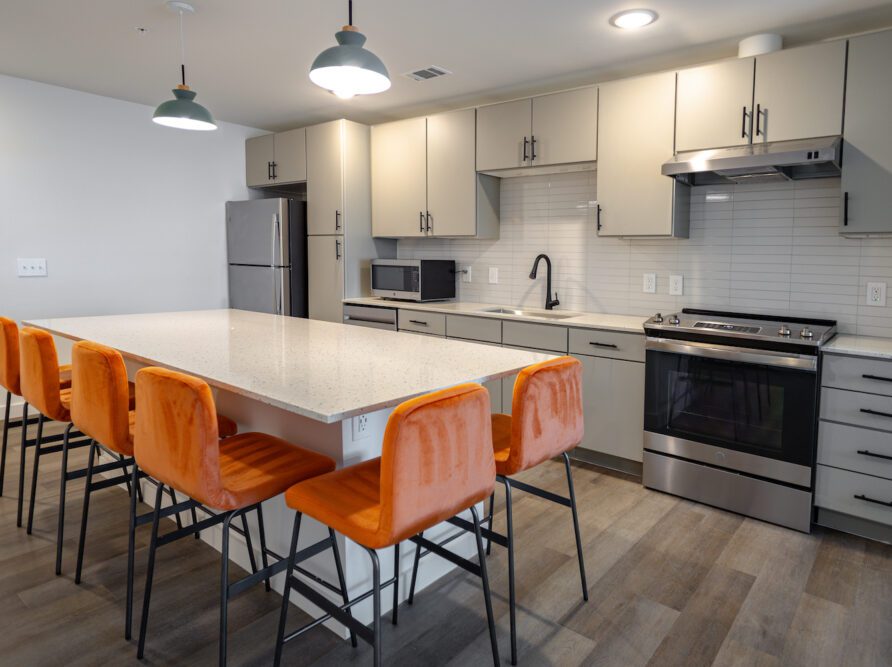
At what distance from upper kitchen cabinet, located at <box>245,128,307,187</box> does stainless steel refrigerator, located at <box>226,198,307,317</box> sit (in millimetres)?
255

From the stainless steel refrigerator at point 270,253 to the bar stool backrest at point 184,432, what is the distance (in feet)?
10.7

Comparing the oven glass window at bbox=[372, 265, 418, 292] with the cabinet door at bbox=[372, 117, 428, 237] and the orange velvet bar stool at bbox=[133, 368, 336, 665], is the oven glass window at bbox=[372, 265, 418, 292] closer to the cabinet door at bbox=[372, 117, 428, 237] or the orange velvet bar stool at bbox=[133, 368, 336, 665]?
the cabinet door at bbox=[372, 117, 428, 237]

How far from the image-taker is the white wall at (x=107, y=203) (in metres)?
4.10

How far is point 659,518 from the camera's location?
285cm

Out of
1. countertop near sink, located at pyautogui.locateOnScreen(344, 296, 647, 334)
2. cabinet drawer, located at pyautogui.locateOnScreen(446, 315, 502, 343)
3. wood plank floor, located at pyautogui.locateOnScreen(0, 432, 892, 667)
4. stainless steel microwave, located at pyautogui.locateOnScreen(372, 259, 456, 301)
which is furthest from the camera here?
stainless steel microwave, located at pyautogui.locateOnScreen(372, 259, 456, 301)

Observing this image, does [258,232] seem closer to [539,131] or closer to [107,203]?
[107,203]

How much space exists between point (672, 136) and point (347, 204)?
2.39m

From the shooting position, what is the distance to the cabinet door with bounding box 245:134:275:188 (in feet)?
16.7

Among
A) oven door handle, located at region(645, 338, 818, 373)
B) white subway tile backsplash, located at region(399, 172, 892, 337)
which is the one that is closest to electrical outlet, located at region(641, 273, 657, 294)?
white subway tile backsplash, located at region(399, 172, 892, 337)

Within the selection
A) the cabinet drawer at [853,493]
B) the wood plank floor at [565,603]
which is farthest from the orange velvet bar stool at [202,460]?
the cabinet drawer at [853,493]

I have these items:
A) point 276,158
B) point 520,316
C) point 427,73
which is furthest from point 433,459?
point 276,158

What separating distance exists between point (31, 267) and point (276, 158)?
1961 mm

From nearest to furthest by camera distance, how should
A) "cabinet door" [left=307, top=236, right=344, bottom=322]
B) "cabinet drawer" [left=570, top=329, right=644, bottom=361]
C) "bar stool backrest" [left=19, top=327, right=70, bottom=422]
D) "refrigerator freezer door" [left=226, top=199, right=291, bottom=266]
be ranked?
"bar stool backrest" [left=19, top=327, right=70, bottom=422] → "cabinet drawer" [left=570, top=329, right=644, bottom=361] → "cabinet door" [left=307, top=236, right=344, bottom=322] → "refrigerator freezer door" [left=226, top=199, right=291, bottom=266]

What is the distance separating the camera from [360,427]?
6.41ft
